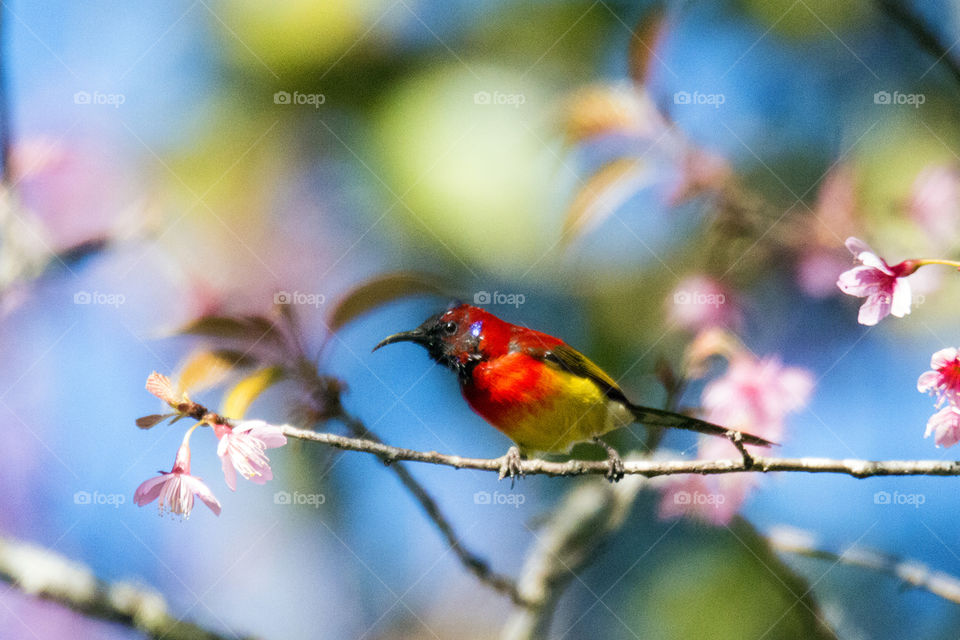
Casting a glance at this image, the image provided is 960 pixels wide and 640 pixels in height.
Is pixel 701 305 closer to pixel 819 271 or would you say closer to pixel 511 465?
pixel 819 271

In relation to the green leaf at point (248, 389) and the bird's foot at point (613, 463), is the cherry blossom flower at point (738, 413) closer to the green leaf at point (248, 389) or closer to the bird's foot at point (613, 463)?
the bird's foot at point (613, 463)

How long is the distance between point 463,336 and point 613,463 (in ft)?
1.03

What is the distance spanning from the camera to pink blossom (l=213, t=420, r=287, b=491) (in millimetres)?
1003

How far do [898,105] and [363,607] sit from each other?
4.25ft

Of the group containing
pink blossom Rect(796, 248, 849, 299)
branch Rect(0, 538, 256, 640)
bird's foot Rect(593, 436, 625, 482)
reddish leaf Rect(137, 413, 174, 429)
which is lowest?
branch Rect(0, 538, 256, 640)

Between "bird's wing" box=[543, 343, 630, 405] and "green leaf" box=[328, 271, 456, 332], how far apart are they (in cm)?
20

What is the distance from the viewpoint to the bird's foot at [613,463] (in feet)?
3.70

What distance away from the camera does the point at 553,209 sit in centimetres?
128

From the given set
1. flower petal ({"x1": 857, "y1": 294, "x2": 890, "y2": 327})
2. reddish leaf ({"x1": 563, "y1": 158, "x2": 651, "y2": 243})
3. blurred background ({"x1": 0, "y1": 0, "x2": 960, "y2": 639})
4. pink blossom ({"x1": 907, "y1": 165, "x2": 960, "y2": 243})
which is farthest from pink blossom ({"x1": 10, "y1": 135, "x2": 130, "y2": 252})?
pink blossom ({"x1": 907, "y1": 165, "x2": 960, "y2": 243})

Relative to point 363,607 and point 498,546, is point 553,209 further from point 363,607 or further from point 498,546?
point 363,607

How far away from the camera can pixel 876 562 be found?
1326 mm

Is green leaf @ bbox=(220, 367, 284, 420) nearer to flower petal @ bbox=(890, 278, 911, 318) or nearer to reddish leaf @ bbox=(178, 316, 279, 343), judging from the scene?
reddish leaf @ bbox=(178, 316, 279, 343)

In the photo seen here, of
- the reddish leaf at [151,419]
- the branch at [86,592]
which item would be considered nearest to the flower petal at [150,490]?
the reddish leaf at [151,419]

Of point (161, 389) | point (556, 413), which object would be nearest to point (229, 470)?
point (161, 389)
